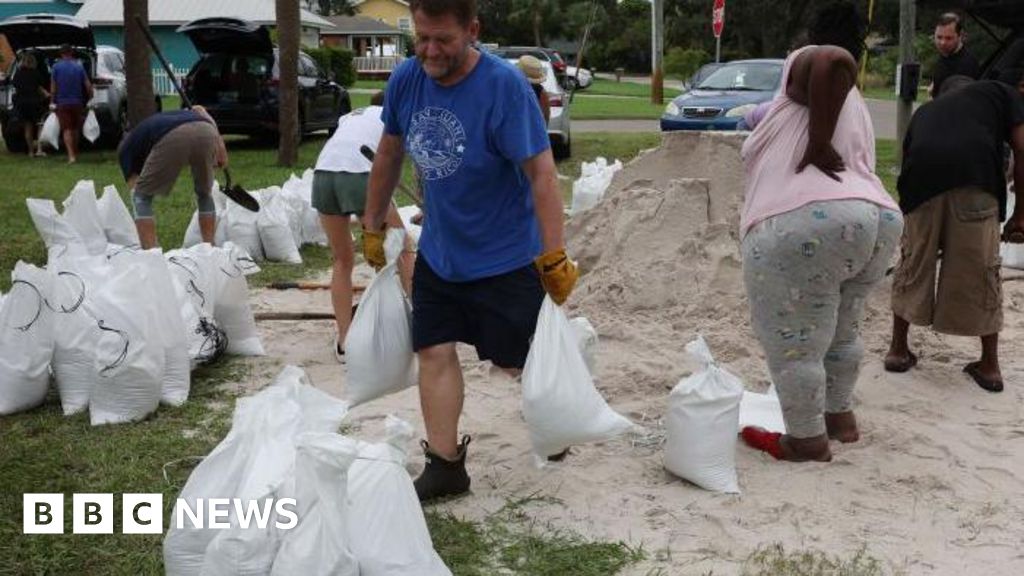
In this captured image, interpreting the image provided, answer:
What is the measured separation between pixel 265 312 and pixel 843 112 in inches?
153

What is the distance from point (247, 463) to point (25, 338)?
2.22m

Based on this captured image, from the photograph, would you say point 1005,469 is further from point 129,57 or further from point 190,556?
point 129,57

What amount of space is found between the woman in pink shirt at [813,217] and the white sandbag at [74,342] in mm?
2620

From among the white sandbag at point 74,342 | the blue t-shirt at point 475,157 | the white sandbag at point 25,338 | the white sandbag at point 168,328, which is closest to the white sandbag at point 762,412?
the blue t-shirt at point 475,157

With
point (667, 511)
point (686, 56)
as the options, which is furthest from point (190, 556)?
point (686, 56)

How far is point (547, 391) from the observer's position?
3369 mm

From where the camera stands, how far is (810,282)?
3666 mm

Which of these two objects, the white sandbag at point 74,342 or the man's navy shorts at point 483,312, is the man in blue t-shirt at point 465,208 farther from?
the white sandbag at point 74,342

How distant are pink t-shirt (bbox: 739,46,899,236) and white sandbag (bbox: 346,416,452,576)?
1574 millimetres

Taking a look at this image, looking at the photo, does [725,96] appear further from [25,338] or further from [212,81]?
[25,338]

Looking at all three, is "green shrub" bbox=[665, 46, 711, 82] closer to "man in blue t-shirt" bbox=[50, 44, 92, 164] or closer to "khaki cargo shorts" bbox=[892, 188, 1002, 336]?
"man in blue t-shirt" bbox=[50, 44, 92, 164]

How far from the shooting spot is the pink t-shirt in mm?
3602

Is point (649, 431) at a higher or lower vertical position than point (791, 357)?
lower

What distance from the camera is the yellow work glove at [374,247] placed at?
3895mm
